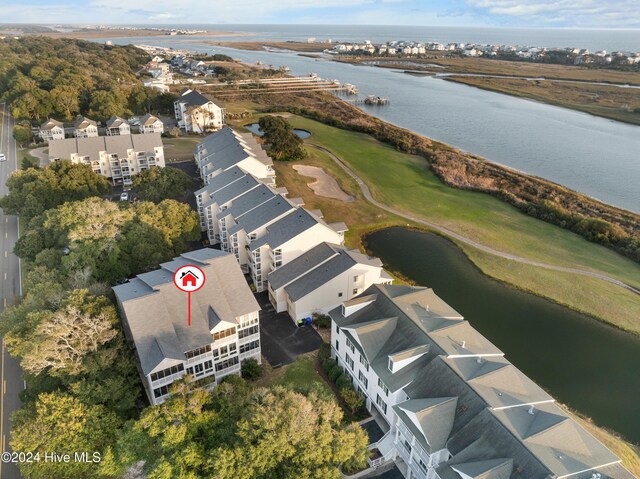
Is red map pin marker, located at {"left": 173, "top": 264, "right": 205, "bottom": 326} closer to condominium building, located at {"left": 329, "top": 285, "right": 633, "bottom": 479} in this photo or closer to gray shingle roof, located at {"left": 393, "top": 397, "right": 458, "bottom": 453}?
condominium building, located at {"left": 329, "top": 285, "right": 633, "bottom": 479}

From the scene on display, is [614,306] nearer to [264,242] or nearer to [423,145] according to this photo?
[264,242]

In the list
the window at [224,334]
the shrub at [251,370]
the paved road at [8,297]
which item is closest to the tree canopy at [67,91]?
the paved road at [8,297]

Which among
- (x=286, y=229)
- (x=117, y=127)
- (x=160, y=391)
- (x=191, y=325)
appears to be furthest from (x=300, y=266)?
(x=117, y=127)

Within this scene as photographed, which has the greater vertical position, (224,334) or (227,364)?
(224,334)

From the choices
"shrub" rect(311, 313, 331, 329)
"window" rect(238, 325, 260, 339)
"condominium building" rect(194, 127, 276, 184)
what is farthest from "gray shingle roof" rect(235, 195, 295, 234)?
"window" rect(238, 325, 260, 339)

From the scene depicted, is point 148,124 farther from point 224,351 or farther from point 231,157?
point 224,351

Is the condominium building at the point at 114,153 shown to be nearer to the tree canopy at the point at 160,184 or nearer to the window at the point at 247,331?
the tree canopy at the point at 160,184

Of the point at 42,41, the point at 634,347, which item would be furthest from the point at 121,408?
the point at 42,41
